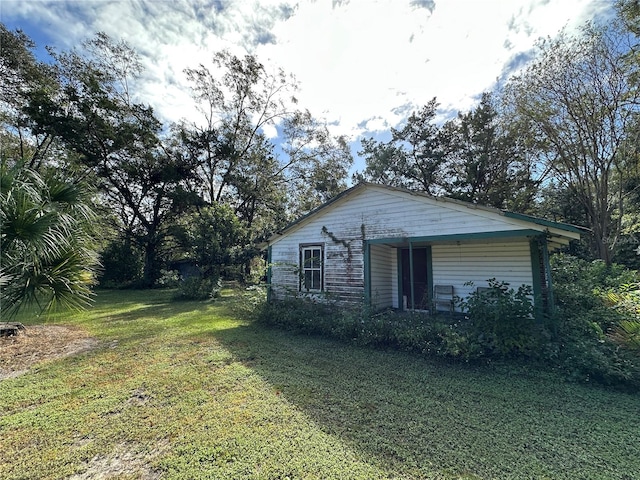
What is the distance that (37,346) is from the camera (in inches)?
234

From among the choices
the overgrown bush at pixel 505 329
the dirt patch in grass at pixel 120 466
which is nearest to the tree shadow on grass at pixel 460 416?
the overgrown bush at pixel 505 329

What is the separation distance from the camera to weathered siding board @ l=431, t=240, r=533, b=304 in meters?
6.67

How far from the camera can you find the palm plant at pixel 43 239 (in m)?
3.30

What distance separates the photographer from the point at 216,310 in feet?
32.9

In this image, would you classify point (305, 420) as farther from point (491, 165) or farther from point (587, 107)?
point (491, 165)

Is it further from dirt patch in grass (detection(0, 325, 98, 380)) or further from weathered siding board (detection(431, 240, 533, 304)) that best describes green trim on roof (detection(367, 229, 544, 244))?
dirt patch in grass (detection(0, 325, 98, 380))

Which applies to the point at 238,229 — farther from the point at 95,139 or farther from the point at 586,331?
the point at 586,331

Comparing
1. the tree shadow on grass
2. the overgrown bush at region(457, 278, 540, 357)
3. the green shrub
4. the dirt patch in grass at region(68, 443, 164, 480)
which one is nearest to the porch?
the overgrown bush at region(457, 278, 540, 357)

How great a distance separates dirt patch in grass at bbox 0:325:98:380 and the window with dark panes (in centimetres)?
529

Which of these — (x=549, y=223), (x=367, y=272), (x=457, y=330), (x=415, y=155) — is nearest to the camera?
(x=457, y=330)

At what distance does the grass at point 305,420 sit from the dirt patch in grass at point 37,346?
0.47 m

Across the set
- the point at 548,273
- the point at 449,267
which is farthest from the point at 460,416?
the point at 449,267

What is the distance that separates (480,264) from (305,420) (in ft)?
20.8

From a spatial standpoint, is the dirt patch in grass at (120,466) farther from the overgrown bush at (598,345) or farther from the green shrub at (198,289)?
the green shrub at (198,289)
